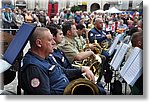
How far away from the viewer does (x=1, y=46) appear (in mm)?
2660

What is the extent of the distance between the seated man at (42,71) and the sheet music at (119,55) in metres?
0.19

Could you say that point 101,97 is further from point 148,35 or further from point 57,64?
point 148,35

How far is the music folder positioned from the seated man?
0.04 metres

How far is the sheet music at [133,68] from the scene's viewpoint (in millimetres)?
2465

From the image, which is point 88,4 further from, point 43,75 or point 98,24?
point 43,75

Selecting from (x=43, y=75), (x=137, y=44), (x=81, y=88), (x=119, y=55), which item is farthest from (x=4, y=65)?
(x=137, y=44)

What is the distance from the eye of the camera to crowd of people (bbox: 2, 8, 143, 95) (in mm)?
2635

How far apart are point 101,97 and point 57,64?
16.8 inches

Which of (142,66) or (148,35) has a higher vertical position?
(148,35)

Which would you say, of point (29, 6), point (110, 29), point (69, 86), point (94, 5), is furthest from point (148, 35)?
point (29, 6)

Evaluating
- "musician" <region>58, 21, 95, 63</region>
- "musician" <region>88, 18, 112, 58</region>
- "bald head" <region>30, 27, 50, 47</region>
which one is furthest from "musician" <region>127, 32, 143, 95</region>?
"bald head" <region>30, 27, 50, 47</region>

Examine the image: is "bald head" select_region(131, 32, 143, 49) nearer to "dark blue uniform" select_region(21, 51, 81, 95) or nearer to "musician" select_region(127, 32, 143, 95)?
"musician" select_region(127, 32, 143, 95)

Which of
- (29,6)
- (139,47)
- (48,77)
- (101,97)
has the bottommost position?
(101,97)

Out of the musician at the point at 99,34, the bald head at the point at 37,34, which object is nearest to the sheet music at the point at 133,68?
the musician at the point at 99,34
